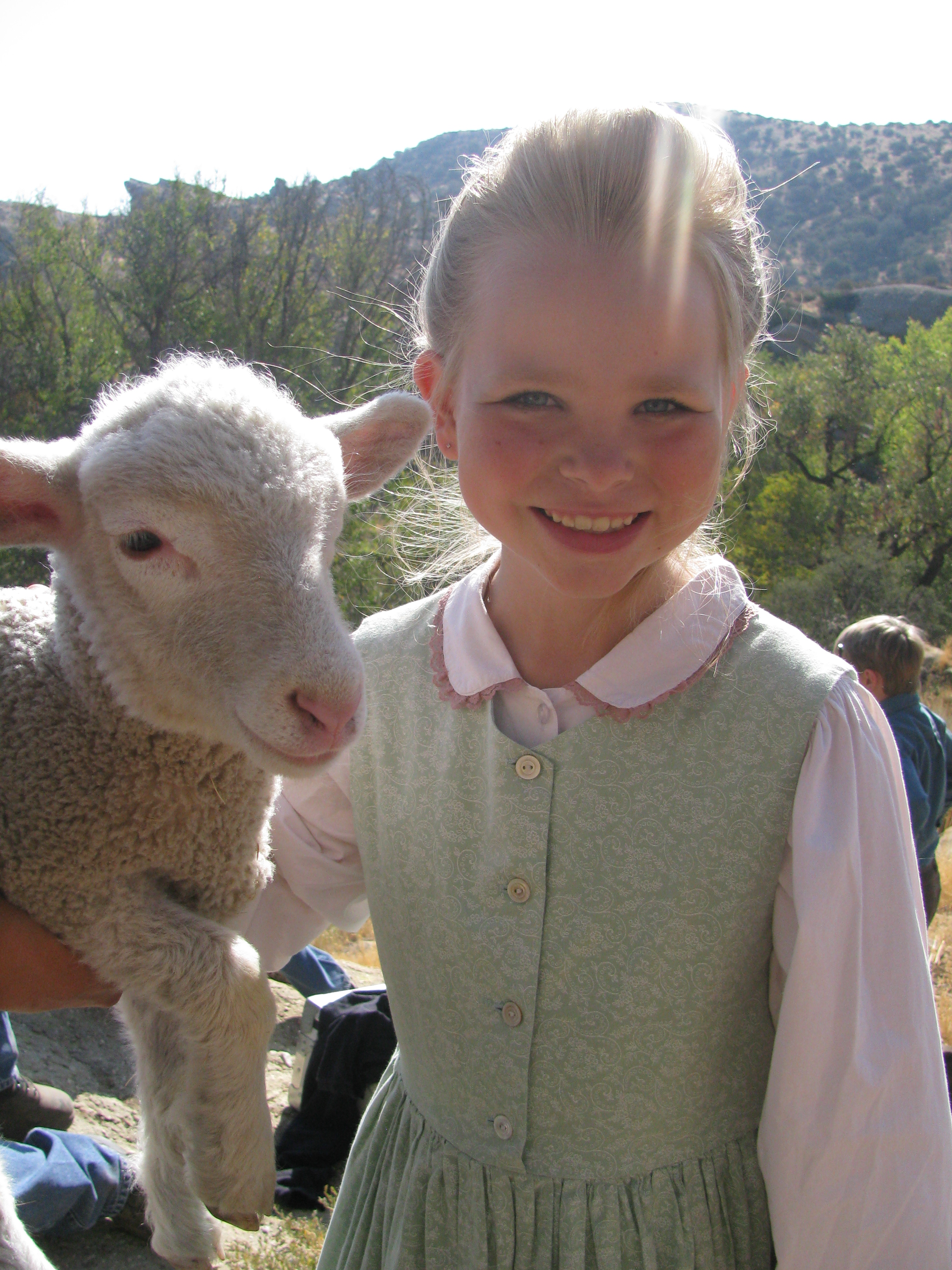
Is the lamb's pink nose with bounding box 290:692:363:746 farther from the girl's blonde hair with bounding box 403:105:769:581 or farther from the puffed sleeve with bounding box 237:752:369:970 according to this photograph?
the girl's blonde hair with bounding box 403:105:769:581

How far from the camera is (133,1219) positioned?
9.68 feet

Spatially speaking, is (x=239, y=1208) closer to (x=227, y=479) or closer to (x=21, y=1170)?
(x=227, y=479)

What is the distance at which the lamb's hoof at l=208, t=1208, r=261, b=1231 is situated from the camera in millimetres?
1242

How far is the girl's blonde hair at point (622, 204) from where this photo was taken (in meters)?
1.14

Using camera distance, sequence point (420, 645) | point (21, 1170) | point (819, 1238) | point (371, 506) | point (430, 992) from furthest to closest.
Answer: point (371, 506)
point (21, 1170)
point (420, 645)
point (430, 992)
point (819, 1238)

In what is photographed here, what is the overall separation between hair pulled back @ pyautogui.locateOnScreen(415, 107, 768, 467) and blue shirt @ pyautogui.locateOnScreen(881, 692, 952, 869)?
3.26 meters

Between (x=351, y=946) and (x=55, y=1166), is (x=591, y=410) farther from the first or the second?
(x=351, y=946)

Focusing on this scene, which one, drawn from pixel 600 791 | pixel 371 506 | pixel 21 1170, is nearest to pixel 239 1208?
pixel 600 791

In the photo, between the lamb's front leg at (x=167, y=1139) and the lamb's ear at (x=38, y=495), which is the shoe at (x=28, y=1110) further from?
the lamb's ear at (x=38, y=495)

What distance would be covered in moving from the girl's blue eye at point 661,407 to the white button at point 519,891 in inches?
25.5

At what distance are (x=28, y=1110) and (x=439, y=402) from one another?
2913 millimetres

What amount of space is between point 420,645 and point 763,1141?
2.81ft

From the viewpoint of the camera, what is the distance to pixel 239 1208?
1.24m

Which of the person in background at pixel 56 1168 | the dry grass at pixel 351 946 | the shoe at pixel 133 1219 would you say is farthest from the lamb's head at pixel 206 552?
the dry grass at pixel 351 946
